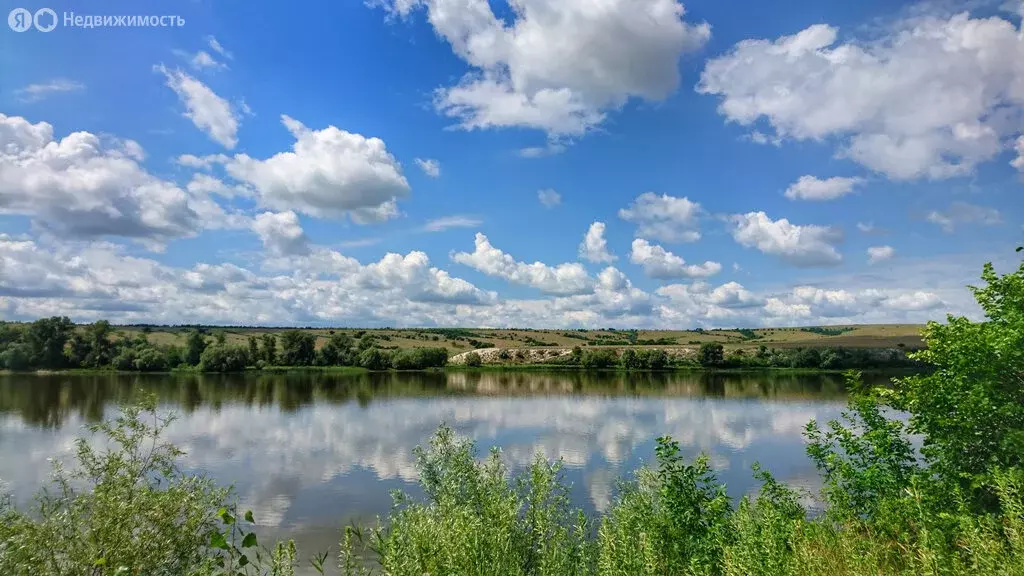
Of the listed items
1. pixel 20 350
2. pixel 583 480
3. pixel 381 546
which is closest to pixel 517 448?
pixel 583 480

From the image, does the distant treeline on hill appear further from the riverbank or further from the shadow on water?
the shadow on water

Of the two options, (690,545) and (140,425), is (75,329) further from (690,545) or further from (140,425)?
(690,545)

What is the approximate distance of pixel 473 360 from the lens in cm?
13438

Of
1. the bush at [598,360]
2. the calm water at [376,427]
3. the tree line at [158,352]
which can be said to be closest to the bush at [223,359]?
the tree line at [158,352]

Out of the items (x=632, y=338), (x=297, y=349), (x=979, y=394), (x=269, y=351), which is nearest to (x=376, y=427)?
(x=979, y=394)

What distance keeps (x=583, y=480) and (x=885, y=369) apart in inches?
4030

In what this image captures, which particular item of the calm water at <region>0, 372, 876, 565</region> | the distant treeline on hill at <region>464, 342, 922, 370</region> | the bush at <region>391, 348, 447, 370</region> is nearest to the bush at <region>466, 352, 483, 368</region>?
the distant treeline on hill at <region>464, 342, 922, 370</region>

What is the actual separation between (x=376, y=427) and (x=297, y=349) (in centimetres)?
7624

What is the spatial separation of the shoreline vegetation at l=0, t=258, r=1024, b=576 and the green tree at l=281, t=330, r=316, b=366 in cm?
11382

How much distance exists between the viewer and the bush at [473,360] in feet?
437

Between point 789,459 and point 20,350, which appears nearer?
point 789,459

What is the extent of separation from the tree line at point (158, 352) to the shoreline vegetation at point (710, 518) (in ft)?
358

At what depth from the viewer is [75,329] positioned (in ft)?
352

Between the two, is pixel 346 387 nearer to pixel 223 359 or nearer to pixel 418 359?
pixel 223 359
